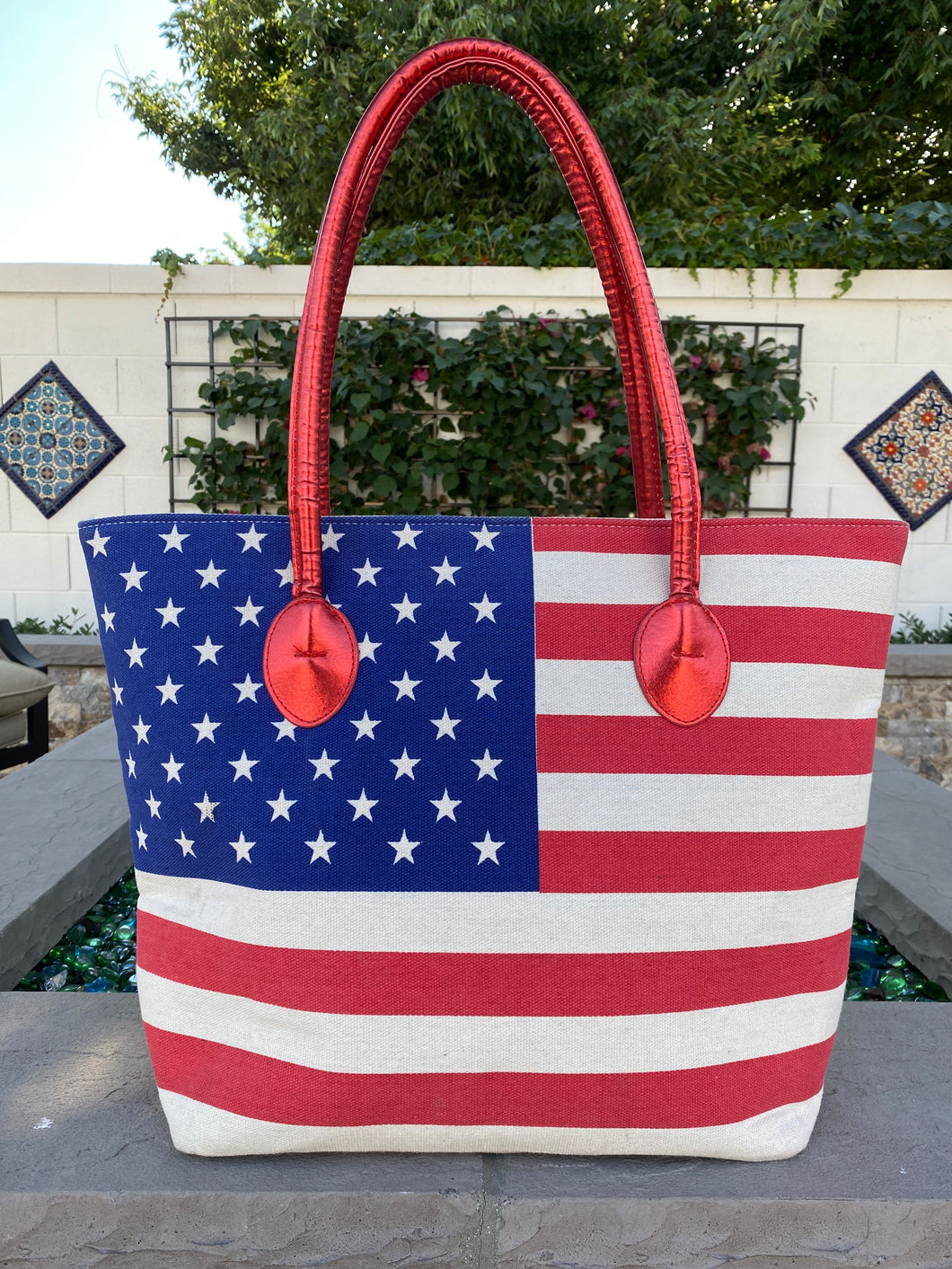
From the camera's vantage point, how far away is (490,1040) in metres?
0.64

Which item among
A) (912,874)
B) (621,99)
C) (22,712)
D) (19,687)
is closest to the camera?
(912,874)

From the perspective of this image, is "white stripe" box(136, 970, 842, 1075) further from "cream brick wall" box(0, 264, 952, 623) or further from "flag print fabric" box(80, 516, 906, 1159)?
"cream brick wall" box(0, 264, 952, 623)

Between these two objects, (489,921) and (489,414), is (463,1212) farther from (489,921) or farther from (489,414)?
(489,414)

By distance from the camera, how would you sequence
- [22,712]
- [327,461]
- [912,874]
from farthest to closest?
[22,712], [912,874], [327,461]

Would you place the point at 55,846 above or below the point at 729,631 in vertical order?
below

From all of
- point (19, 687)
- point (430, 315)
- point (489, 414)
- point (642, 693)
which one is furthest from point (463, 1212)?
point (430, 315)

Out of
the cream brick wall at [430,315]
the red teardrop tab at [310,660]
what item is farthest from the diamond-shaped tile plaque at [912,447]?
the red teardrop tab at [310,660]

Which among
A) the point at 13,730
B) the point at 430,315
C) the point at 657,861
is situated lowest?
the point at 13,730

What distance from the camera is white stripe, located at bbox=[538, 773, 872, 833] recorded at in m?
0.63

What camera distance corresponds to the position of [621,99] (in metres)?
5.87

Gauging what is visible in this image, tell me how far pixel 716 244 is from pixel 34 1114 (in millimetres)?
3612

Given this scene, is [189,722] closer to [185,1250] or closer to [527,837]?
[527,837]

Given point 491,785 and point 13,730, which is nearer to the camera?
point 491,785

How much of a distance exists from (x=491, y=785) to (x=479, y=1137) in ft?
0.99
